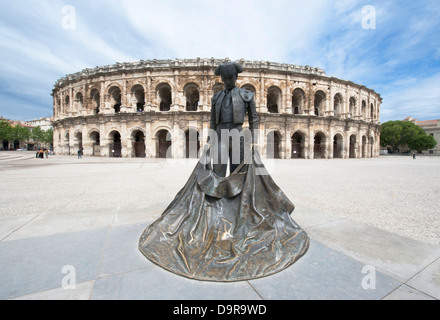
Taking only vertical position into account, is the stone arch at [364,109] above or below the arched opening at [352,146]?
above

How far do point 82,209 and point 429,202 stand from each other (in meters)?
7.81

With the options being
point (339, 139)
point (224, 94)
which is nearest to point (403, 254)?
point (224, 94)

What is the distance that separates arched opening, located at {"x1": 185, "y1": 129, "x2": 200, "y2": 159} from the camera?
21.9 meters

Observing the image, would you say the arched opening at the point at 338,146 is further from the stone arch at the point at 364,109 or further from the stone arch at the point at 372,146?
the stone arch at the point at 372,146

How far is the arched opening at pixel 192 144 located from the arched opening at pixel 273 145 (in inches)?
333

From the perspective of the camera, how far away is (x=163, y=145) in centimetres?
2258

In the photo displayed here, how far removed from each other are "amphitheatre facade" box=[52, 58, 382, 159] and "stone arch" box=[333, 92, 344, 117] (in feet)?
0.42

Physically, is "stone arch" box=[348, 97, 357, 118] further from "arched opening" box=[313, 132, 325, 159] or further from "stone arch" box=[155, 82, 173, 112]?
"stone arch" box=[155, 82, 173, 112]

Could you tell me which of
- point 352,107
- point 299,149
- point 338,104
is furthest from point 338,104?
point 299,149

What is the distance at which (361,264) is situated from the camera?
6.24 feet

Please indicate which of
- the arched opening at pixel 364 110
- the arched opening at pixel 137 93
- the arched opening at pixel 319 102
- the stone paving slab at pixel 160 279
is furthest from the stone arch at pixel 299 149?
the stone paving slab at pixel 160 279

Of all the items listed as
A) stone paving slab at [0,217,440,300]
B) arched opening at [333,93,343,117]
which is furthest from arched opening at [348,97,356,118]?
stone paving slab at [0,217,440,300]

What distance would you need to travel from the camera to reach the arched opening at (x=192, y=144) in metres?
21.9

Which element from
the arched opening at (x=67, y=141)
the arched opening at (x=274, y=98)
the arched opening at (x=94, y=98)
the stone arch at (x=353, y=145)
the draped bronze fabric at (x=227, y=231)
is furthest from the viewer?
the stone arch at (x=353, y=145)
